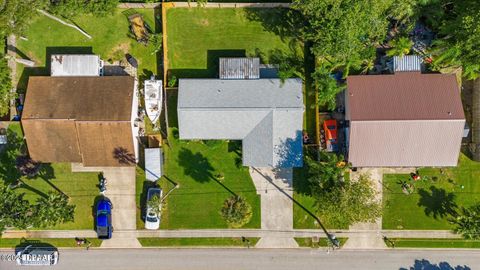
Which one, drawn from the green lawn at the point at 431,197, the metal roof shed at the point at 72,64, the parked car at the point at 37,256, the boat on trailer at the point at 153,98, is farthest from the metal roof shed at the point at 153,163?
the green lawn at the point at 431,197

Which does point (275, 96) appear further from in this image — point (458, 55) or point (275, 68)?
point (458, 55)

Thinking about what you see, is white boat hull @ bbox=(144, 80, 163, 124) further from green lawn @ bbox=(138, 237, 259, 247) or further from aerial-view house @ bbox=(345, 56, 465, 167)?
aerial-view house @ bbox=(345, 56, 465, 167)

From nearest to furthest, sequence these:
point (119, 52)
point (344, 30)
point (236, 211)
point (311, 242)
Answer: point (344, 30) < point (236, 211) < point (311, 242) < point (119, 52)

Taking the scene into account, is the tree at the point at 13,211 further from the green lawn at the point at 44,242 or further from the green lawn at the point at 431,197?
the green lawn at the point at 431,197

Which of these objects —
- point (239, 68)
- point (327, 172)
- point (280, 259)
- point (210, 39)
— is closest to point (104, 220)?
point (280, 259)

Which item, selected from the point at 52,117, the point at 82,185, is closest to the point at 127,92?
the point at 52,117

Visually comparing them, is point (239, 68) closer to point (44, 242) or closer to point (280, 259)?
point (280, 259)
